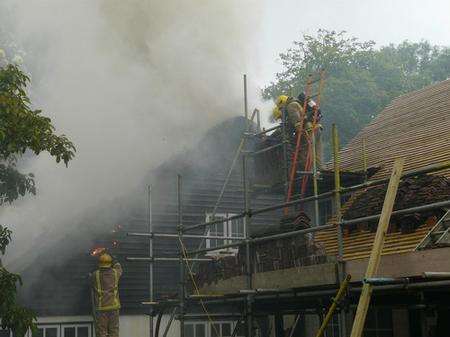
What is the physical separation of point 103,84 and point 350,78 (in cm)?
2704

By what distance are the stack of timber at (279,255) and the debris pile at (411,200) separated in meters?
1.01

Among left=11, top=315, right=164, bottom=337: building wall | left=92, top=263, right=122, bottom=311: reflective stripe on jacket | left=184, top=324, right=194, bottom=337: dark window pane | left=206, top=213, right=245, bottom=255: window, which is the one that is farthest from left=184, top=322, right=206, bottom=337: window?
left=92, top=263, right=122, bottom=311: reflective stripe on jacket

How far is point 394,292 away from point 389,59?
133 ft

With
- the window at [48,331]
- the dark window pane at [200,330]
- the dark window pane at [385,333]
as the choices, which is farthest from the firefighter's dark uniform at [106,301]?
the dark window pane at [385,333]

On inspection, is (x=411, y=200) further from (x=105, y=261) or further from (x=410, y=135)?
(x=105, y=261)

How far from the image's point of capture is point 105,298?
13320 millimetres

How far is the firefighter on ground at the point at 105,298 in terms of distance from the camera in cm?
1330

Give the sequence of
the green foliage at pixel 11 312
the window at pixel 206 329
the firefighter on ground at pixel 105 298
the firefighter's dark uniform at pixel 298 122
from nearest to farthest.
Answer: the green foliage at pixel 11 312, the firefighter's dark uniform at pixel 298 122, the firefighter on ground at pixel 105 298, the window at pixel 206 329

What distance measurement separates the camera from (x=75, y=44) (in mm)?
14664

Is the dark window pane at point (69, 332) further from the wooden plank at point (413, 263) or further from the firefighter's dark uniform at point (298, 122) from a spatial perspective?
the wooden plank at point (413, 263)

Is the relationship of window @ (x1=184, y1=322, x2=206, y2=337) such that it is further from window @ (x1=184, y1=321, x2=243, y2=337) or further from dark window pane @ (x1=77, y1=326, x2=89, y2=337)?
dark window pane @ (x1=77, y1=326, x2=89, y2=337)

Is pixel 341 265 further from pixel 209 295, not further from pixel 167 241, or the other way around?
pixel 167 241

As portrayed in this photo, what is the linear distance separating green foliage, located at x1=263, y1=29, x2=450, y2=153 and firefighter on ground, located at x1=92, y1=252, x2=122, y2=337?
2324 centimetres

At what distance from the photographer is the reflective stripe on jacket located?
13312mm
